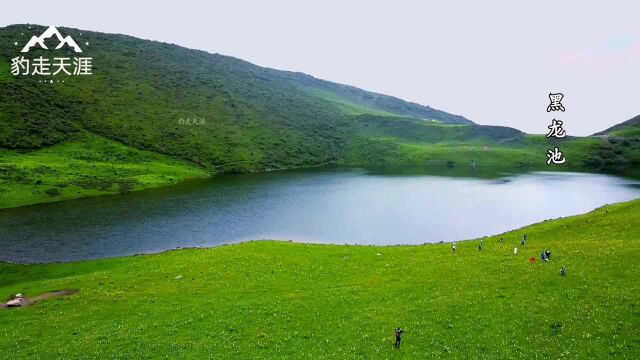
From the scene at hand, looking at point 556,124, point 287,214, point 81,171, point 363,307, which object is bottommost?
point 287,214

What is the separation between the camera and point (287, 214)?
101m

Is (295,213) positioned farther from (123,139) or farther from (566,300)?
(123,139)

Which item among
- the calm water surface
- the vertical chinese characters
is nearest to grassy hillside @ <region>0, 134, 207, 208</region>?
the calm water surface

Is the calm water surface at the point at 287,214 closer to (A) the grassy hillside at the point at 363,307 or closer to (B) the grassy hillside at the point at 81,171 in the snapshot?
(B) the grassy hillside at the point at 81,171

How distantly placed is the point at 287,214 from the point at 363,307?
6910 cm

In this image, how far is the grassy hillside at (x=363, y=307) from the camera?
25969mm

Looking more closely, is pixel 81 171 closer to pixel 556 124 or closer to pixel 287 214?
pixel 287 214

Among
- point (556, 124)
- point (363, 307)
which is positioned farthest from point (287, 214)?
point (363, 307)

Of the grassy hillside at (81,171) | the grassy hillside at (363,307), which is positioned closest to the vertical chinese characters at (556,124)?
the grassy hillside at (363,307)

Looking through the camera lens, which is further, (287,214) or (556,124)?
(287,214)

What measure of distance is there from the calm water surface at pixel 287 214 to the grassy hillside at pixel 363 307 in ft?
92.9

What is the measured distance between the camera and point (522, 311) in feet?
93.2

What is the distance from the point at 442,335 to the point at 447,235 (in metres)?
54.0

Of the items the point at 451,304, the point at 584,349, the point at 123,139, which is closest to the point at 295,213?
the point at 451,304
